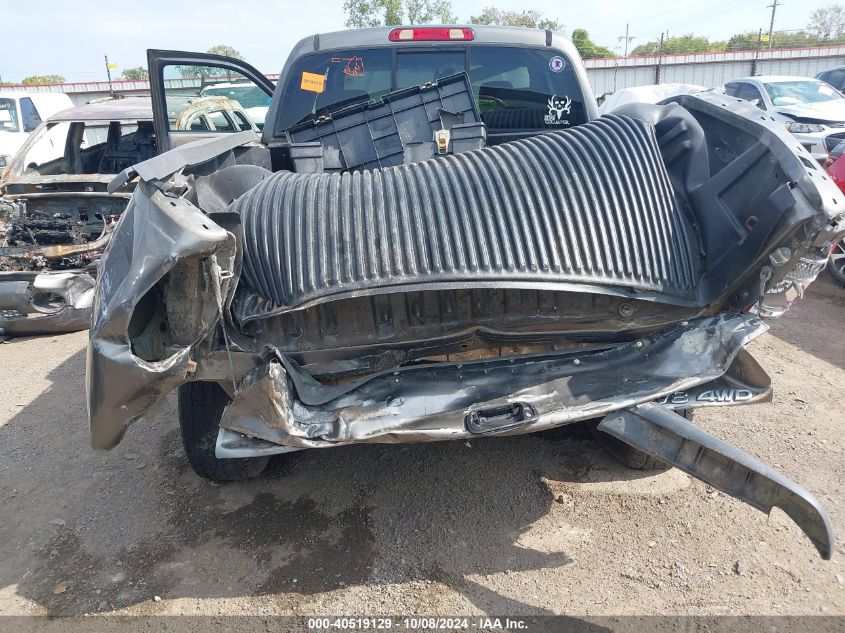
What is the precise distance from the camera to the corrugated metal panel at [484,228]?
2139 mm

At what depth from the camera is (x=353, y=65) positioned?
149 inches

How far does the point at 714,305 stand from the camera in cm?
232

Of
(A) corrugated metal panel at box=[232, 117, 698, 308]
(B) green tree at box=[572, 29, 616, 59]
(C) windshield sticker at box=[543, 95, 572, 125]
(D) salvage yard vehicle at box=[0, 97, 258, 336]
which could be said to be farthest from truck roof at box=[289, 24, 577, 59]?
(B) green tree at box=[572, 29, 616, 59]

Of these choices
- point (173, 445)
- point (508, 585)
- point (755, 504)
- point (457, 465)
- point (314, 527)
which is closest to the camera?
point (755, 504)

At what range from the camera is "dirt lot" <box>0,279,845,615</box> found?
225 centimetres

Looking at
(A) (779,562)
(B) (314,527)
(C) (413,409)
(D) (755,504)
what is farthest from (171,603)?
(A) (779,562)

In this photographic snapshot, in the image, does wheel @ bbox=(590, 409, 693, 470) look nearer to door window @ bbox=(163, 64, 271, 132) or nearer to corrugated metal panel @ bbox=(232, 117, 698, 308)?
corrugated metal panel @ bbox=(232, 117, 698, 308)

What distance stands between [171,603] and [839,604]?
2.37 m

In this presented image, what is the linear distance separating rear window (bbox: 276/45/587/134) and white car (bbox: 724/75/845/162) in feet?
22.0

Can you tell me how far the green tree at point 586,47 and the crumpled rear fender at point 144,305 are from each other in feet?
136

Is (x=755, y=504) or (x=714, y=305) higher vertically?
(x=714, y=305)

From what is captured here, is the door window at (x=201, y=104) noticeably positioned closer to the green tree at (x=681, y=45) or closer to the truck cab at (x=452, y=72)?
the truck cab at (x=452, y=72)

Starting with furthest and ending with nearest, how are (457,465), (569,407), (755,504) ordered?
1. (457,465)
2. (569,407)
3. (755,504)

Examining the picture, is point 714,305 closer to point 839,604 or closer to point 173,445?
point 839,604
